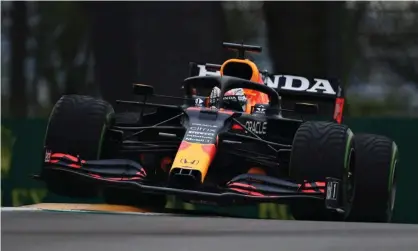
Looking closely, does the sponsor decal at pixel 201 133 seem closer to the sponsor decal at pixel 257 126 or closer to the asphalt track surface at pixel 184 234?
the sponsor decal at pixel 257 126

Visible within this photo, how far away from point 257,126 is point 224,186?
3.47 ft

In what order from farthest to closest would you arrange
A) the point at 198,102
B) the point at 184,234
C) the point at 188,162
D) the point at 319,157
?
the point at 198,102, the point at 188,162, the point at 319,157, the point at 184,234

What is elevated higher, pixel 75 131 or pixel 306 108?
pixel 306 108

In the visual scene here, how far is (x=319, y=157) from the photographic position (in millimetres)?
9797

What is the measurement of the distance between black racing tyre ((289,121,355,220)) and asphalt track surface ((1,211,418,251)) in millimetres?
817

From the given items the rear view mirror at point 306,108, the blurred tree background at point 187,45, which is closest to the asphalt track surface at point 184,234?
the rear view mirror at point 306,108

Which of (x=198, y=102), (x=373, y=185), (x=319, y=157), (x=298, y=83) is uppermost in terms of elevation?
(x=298, y=83)

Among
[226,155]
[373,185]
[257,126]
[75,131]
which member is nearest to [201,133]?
[226,155]

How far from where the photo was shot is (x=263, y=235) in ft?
24.6

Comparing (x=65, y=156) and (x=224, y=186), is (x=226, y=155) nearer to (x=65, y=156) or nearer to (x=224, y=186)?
(x=224, y=186)

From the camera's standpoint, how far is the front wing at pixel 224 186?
9598 mm

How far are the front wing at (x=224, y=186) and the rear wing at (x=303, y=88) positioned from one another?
289cm

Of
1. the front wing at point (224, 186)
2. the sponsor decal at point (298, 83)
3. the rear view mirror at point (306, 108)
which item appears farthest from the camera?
the sponsor decal at point (298, 83)

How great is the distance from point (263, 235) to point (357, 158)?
3873 mm
